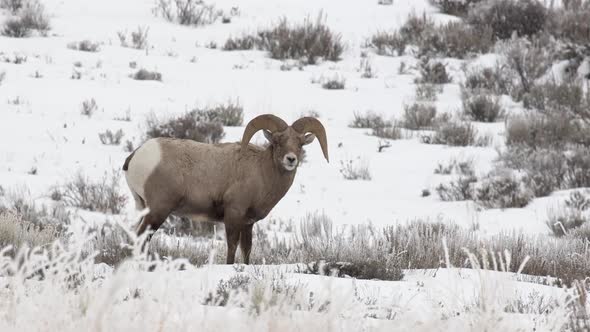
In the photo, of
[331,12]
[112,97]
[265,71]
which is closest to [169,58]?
[265,71]

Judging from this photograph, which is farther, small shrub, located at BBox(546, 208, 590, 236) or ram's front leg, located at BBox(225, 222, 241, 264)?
small shrub, located at BBox(546, 208, 590, 236)

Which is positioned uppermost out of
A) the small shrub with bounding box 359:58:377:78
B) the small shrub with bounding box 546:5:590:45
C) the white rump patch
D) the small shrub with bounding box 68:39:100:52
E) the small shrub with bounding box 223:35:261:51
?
the small shrub with bounding box 546:5:590:45

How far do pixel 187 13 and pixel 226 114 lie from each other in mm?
6654

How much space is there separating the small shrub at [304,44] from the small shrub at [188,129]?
530 cm

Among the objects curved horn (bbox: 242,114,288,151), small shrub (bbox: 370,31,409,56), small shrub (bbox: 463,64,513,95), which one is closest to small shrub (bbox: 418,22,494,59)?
small shrub (bbox: 370,31,409,56)

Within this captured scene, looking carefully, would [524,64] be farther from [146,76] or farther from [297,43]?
[146,76]

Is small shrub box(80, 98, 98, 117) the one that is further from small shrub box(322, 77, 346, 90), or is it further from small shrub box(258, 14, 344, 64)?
small shrub box(258, 14, 344, 64)

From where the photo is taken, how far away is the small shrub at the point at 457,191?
11.1m

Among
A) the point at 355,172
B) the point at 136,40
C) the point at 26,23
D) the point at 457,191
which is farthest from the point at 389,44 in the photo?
the point at 457,191

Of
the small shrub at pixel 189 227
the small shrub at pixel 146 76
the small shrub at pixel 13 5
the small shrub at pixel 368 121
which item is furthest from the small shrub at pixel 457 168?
the small shrub at pixel 13 5

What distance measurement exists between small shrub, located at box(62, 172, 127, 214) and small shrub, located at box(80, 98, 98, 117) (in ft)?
10.1

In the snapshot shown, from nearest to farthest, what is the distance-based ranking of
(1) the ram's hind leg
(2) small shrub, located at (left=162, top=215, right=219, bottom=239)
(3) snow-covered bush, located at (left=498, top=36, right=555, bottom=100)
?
(1) the ram's hind leg, (2) small shrub, located at (left=162, top=215, right=219, bottom=239), (3) snow-covered bush, located at (left=498, top=36, right=555, bottom=100)

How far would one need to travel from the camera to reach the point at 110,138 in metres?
11.9

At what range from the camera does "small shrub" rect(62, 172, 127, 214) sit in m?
9.63
